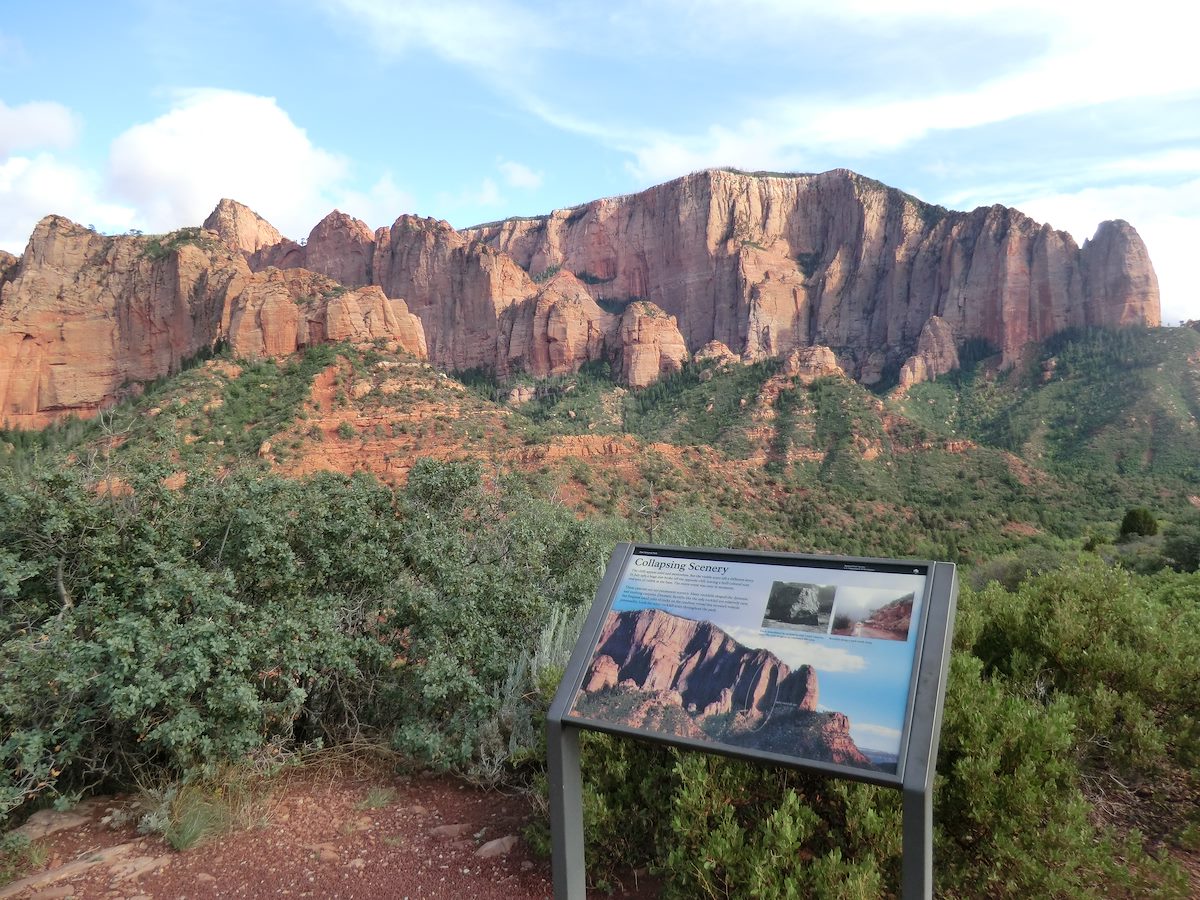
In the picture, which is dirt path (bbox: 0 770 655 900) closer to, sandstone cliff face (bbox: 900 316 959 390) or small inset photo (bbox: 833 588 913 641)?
small inset photo (bbox: 833 588 913 641)

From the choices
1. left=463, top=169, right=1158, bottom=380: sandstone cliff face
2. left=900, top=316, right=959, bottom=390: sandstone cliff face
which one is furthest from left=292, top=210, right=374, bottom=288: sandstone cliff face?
left=900, top=316, right=959, bottom=390: sandstone cliff face

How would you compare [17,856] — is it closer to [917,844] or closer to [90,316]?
[917,844]

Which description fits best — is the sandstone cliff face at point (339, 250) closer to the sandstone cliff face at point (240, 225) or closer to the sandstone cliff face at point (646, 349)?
the sandstone cliff face at point (240, 225)

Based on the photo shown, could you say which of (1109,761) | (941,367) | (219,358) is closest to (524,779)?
(1109,761)

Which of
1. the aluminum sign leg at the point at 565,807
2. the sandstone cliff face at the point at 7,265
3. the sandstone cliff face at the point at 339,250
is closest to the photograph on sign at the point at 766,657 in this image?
the aluminum sign leg at the point at 565,807

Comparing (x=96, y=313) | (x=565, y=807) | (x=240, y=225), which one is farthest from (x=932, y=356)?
(x=240, y=225)

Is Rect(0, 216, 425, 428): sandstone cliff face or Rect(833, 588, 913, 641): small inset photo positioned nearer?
Rect(833, 588, 913, 641): small inset photo

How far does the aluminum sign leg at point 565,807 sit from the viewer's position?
2.84 metres

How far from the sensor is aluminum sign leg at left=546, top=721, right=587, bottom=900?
9.33 feet

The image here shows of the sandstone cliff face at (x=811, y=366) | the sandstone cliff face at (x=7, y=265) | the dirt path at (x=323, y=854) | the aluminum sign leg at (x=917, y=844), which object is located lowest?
the dirt path at (x=323, y=854)

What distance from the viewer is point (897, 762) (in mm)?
2188

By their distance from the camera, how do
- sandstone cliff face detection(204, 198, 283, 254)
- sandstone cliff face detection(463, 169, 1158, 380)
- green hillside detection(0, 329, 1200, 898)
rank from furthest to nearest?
sandstone cliff face detection(204, 198, 283, 254) < sandstone cliff face detection(463, 169, 1158, 380) < green hillside detection(0, 329, 1200, 898)

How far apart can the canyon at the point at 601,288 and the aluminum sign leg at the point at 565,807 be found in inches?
1642

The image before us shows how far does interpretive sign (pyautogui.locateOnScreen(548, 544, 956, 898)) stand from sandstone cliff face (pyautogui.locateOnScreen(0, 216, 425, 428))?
51.3m
